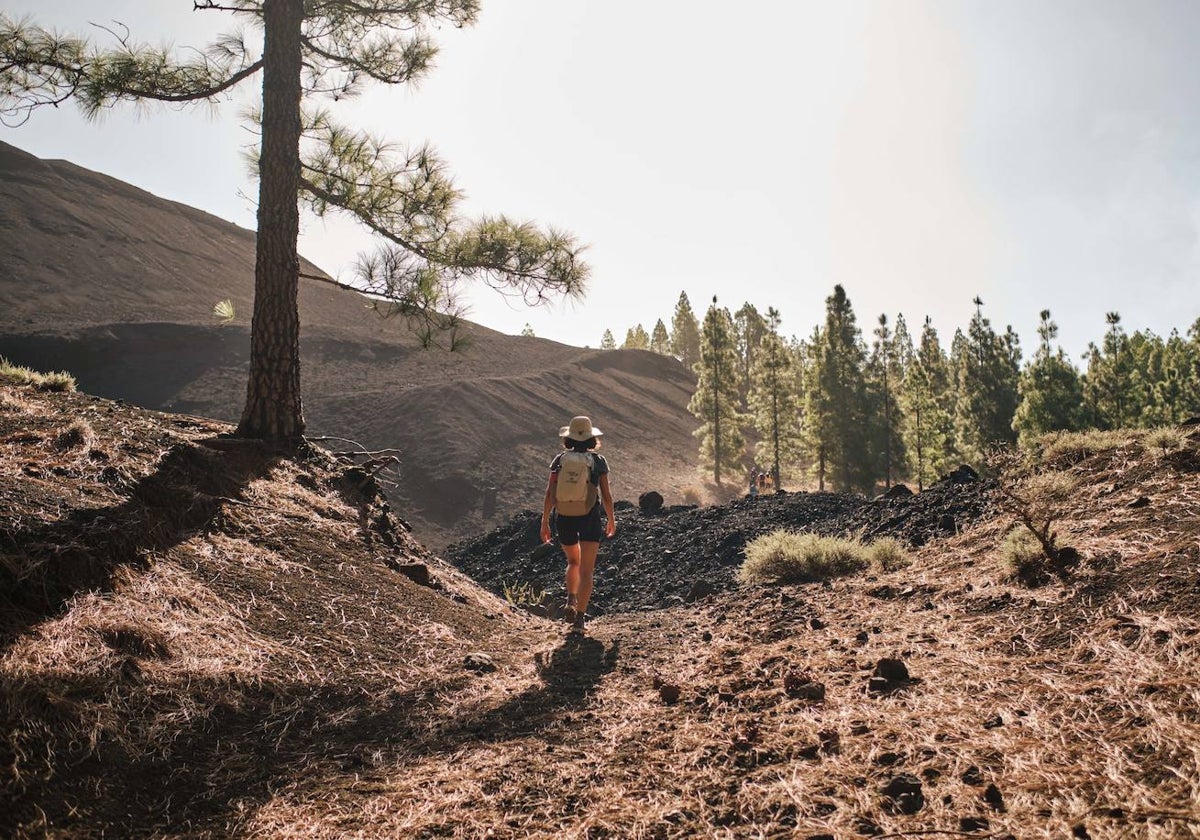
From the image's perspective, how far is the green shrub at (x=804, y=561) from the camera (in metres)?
6.85

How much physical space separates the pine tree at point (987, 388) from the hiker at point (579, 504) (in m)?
31.7

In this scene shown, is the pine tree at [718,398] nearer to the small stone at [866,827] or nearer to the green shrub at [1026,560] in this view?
the green shrub at [1026,560]

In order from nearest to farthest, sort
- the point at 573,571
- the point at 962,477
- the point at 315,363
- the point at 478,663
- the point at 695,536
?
the point at 478,663 < the point at 573,571 < the point at 962,477 < the point at 695,536 < the point at 315,363

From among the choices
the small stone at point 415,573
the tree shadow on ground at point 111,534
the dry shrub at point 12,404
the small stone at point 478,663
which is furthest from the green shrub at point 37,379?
the small stone at point 478,663

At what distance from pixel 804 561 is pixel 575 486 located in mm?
2566

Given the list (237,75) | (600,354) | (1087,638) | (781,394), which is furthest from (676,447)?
(1087,638)

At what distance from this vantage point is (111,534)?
12.8ft

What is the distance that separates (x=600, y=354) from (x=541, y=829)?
6089cm

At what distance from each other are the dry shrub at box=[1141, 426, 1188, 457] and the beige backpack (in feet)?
15.0

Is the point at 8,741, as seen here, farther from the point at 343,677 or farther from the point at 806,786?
the point at 806,786

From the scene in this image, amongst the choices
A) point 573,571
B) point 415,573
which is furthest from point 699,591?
point 415,573

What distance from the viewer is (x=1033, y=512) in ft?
19.3

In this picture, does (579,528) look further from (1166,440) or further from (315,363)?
(315,363)

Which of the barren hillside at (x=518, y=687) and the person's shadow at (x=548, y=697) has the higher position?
the barren hillside at (x=518, y=687)
